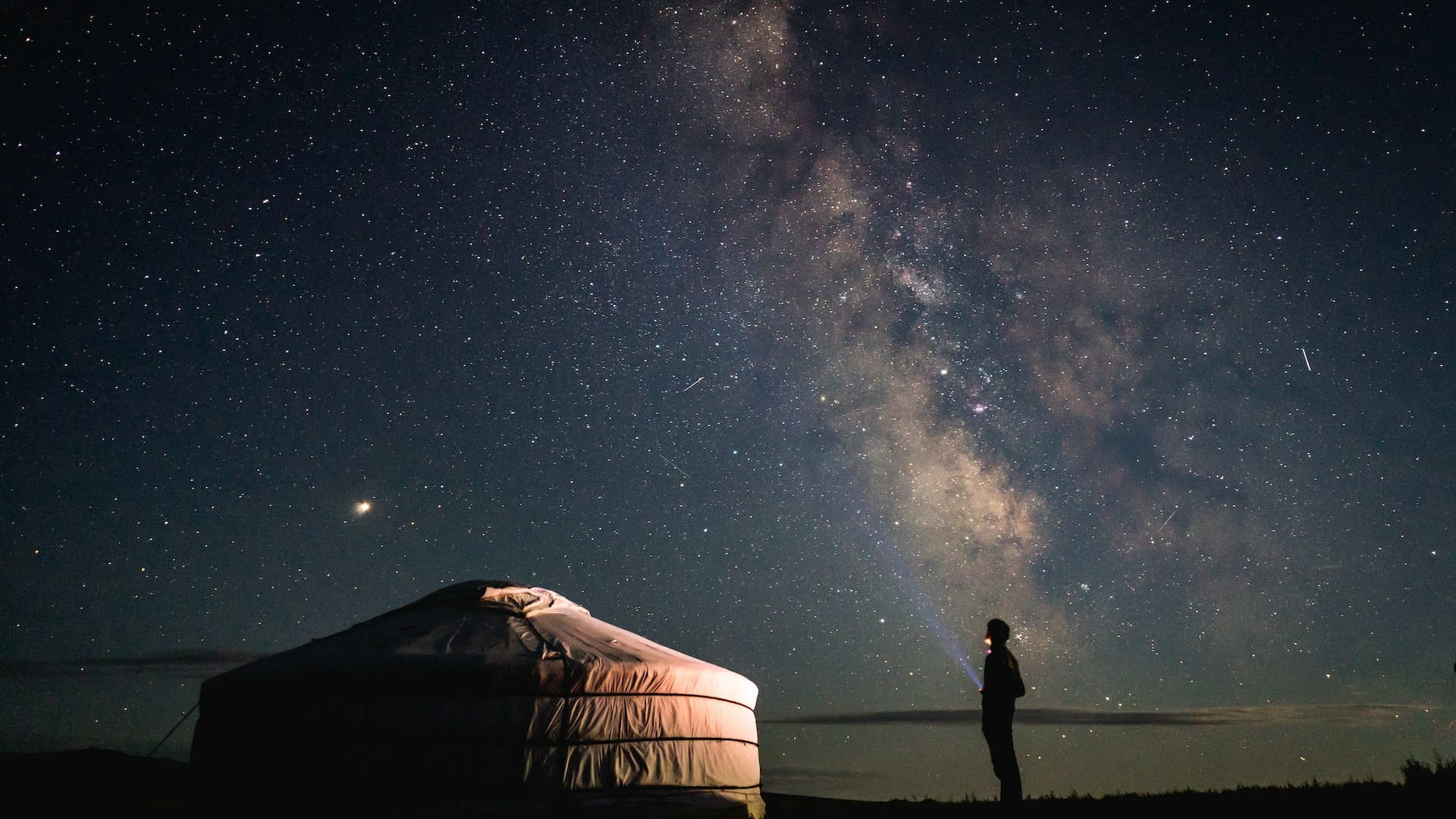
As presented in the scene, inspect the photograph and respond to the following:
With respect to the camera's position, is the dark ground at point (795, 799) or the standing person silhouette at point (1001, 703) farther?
the standing person silhouette at point (1001, 703)

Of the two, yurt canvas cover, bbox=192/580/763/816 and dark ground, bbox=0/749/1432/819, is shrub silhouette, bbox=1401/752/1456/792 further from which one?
yurt canvas cover, bbox=192/580/763/816

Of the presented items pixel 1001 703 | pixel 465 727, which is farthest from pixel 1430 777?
pixel 465 727

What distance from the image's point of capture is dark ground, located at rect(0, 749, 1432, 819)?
425 cm

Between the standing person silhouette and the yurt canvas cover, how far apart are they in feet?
6.85

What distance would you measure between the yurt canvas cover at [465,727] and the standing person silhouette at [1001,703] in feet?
Result: 6.85

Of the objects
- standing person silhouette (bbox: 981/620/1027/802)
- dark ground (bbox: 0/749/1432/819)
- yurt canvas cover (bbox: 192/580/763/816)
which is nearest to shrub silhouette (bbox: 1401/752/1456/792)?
dark ground (bbox: 0/749/1432/819)

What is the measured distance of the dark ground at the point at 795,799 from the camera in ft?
14.0

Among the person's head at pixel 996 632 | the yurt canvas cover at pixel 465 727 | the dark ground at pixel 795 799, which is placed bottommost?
the dark ground at pixel 795 799

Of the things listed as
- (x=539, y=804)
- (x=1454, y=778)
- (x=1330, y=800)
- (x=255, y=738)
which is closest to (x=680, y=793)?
(x=539, y=804)

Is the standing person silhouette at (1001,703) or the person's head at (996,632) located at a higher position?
the person's head at (996,632)

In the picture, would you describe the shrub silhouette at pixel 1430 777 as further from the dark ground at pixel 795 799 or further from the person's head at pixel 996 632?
the person's head at pixel 996 632

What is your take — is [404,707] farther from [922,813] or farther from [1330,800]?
[1330,800]

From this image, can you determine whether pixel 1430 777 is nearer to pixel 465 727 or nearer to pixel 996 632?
pixel 996 632

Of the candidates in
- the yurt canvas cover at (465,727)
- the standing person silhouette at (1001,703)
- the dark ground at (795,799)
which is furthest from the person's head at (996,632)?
the yurt canvas cover at (465,727)
